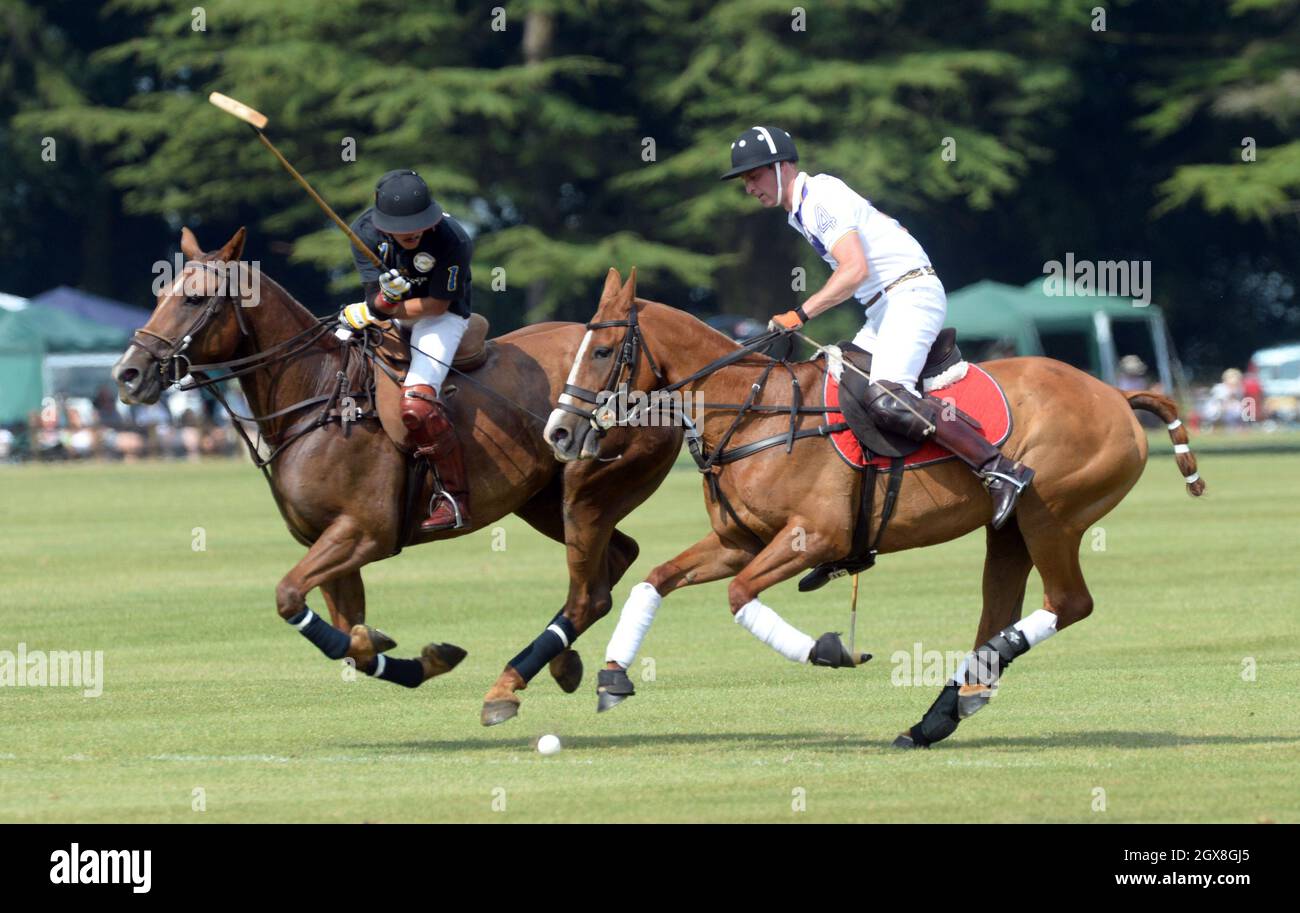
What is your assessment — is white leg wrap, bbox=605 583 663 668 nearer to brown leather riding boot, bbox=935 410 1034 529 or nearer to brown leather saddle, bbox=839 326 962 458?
brown leather saddle, bbox=839 326 962 458

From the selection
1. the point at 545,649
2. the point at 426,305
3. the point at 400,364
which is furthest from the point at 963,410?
the point at 400,364

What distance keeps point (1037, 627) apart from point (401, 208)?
352 cm

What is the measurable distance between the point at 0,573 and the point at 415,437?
9.91m

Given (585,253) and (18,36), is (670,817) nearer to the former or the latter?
(585,253)

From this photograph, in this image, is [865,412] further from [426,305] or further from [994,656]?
[426,305]

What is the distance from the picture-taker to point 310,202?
47656 millimetres

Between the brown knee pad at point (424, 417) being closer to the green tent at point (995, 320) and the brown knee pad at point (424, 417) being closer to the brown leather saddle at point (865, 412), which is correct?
the brown leather saddle at point (865, 412)

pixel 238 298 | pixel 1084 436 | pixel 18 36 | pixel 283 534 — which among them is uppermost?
pixel 18 36

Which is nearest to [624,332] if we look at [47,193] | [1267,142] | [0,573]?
[0,573]

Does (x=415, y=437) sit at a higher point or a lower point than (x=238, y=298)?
lower

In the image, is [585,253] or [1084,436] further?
[585,253]

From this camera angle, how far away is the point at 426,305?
10.3m

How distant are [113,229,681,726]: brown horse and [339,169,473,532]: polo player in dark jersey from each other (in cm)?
16
